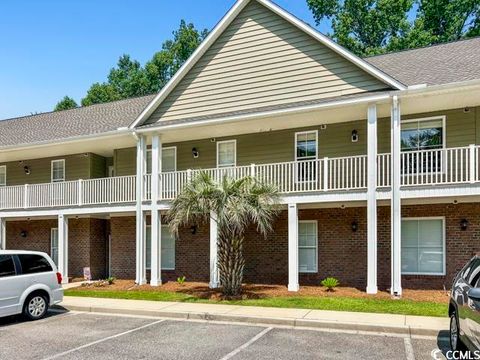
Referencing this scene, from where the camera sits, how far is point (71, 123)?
2191 centimetres

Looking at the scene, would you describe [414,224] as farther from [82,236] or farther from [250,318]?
[82,236]

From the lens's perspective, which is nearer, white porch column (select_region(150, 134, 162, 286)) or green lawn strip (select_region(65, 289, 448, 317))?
green lawn strip (select_region(65, 289, 448, 317))

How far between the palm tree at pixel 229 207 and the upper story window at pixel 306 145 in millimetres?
A: 3441

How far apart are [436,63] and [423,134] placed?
97.5 inches

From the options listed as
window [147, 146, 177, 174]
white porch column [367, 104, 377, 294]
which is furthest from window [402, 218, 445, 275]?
window [147, 146, 177, 174]

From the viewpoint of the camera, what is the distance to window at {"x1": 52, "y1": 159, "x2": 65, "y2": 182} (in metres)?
21.7

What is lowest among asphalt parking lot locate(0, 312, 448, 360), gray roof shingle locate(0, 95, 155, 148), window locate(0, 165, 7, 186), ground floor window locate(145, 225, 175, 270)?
asphalt parking lot locate(0, 312, 448, 360)

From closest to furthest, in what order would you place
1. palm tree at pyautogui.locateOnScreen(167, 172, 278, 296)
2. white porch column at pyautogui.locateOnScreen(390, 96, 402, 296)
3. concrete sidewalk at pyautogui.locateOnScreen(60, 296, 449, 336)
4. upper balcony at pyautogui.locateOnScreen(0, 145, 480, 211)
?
1. concrete sidewalk at pyautogui.locateOnScreen(60, 296, 449, 336)
2. palm tree at pyautogui.locateOnScreen(167, 172, 278, 296)
3. white porch column at pyautogui.locateOnScreen(390, 96, 402, 296)
4. upper balcony at pyautogui.locateOnScreen(0, 145, 480, 211)

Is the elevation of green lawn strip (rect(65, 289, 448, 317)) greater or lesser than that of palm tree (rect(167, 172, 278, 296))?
lesser

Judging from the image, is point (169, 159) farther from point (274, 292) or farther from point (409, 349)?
point (409, 349)

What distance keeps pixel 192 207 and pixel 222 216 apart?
33.6 inches

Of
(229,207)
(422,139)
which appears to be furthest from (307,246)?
(422,139)

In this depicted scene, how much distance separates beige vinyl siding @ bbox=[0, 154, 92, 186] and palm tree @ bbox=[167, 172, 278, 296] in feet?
30.4

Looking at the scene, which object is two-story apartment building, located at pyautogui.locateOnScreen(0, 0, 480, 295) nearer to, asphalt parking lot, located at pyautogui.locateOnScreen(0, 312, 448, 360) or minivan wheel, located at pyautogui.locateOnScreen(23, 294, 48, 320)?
asphalt parking lot, located at pyautogui.locateOnScreen(0, 312, 448, 360)
